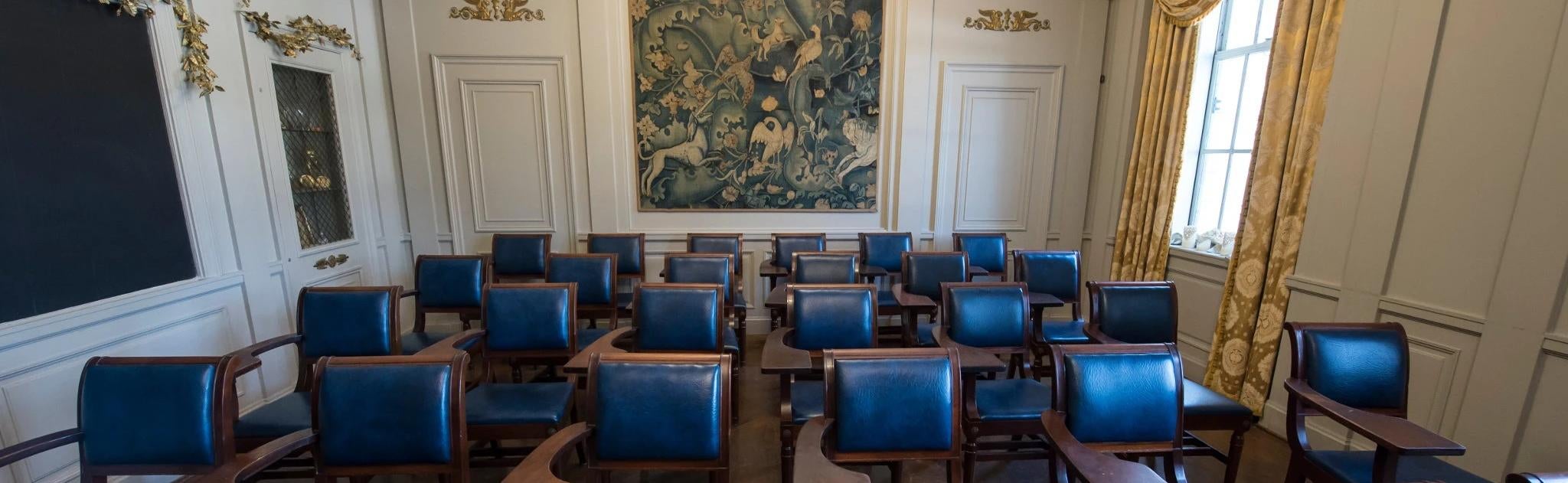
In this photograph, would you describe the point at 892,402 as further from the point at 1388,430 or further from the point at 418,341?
the point at 418,341

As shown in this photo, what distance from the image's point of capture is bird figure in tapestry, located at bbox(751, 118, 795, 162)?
155 inches

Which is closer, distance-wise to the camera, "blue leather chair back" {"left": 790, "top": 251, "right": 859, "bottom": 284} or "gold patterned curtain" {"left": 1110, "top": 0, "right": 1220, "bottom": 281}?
"blue leather chair back" {"left": 790, "top": 251, "right": 859, "bottom": 284}

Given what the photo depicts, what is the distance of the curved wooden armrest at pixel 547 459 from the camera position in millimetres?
1290

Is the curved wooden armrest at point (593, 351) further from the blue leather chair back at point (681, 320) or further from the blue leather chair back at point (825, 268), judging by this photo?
the blue leather chair back at point (825, 268)

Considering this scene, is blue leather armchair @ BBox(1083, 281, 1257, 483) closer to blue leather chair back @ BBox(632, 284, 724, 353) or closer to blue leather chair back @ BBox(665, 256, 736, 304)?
blue leather chair back @ BBox(632, 284, 724, 353)

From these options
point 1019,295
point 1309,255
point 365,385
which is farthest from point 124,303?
point 1309,255

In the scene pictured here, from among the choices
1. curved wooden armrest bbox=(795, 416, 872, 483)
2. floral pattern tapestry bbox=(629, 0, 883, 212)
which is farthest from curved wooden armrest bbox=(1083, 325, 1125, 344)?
floral pattern tapestry bbox=(629, 0, 883, 212)

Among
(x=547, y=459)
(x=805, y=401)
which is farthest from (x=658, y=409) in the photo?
(x=805, y=401)

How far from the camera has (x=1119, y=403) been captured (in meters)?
1.57

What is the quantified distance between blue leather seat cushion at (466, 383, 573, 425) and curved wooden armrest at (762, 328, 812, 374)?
82 centimetres

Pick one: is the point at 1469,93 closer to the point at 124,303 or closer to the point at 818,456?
the point at 818,456

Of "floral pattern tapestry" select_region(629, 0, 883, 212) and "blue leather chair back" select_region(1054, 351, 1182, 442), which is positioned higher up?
"floral pattern tapestry" select_region(629, 0, 883, 212)

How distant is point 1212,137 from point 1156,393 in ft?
8.33

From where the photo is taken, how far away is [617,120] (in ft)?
12.6
